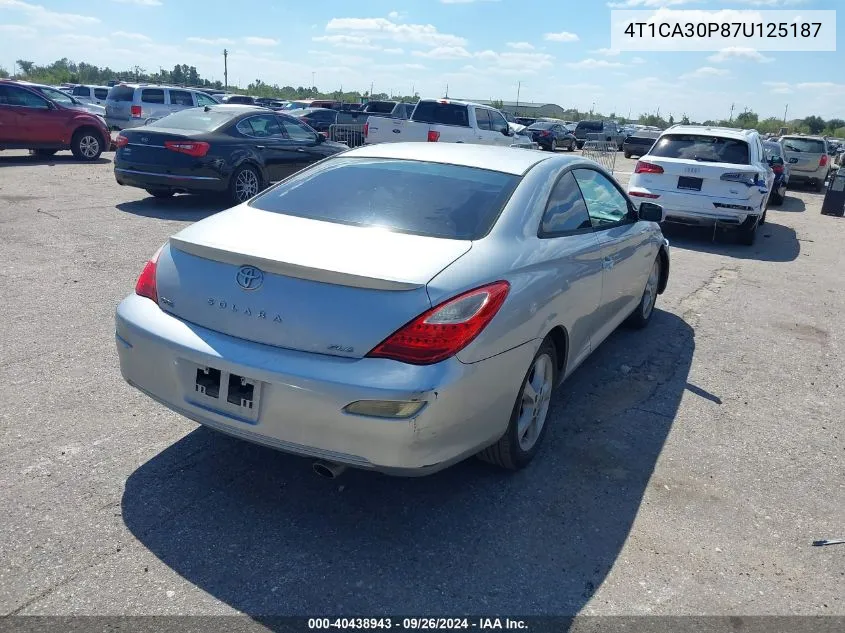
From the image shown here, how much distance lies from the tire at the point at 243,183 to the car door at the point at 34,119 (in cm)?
741

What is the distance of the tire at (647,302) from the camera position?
20.4 ft

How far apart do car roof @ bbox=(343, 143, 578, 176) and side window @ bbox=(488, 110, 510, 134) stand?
1379cm

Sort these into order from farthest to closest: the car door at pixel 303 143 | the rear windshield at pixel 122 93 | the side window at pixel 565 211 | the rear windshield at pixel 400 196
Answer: the rear windshield at pixel 122 93
the car door at pixel 303 143
the side window at pixel 565 211
the rear windshield at pixel 400 196

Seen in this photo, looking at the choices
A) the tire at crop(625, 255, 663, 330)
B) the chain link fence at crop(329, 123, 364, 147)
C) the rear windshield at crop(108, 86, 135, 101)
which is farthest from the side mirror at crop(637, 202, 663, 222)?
the rear windshield at crop(108, 86, 135, 101)

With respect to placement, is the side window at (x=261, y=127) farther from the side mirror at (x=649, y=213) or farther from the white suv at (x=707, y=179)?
the side mirror at (x=649, y=213)

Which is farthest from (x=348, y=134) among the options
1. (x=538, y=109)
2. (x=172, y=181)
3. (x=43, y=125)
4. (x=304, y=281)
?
(x=538, y=109)

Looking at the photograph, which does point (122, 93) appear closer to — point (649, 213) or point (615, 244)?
point (649, 213)

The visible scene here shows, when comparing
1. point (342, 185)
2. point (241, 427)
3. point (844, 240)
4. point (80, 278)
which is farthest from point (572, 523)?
point (844, 240)

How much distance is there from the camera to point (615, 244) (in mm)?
Answer: 4840

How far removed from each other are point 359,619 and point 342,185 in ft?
7.56

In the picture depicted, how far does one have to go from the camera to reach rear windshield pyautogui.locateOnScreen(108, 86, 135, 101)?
2242cm

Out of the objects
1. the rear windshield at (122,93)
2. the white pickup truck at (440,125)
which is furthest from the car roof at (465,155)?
the rear windshield at (122,93)

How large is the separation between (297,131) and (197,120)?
5.82ft

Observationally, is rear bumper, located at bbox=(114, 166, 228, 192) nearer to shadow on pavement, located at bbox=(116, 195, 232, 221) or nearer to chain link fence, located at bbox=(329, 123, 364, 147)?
shadow on pavement, located at bbox=(116, 195, 232, 221)
